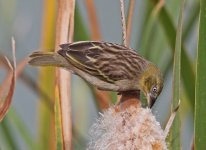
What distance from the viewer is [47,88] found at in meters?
2.50

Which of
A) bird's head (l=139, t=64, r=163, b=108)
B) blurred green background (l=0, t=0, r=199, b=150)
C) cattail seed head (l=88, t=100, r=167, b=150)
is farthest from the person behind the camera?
blurred green background (l=0, t=0, r=199, b=150)

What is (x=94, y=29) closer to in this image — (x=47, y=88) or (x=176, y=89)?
(x=47, y=88)

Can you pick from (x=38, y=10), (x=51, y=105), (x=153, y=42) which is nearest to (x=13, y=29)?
(x=51, y=105)

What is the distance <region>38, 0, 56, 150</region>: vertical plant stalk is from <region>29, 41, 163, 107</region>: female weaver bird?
219 mm

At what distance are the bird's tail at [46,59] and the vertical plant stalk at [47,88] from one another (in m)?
0.19

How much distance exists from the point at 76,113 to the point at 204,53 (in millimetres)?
1529

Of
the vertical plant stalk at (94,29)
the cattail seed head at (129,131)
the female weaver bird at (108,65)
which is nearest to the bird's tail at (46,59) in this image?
the female weaver bird at (108,65)

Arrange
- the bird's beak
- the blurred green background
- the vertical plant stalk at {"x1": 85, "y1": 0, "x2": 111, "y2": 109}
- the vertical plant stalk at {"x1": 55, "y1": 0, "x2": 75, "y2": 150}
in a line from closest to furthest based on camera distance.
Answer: the vertical plant stalk at {"x1": 55, "y1": 0, "x2": 75, "y2": 150}, the bird's beak, the blurred green background, the vertical plant stalk at {"x1": 85, "y1": 0, "x2": 111, "y2": 109}

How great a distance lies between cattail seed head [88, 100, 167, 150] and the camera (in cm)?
166

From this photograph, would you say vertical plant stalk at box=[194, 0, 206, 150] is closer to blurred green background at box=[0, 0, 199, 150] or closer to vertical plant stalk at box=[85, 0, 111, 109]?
blurred green background at box=[0, 0, 199, 150]

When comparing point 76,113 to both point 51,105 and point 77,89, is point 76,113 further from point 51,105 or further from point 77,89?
point 51,105

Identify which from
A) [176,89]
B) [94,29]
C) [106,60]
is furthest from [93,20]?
[176,89]

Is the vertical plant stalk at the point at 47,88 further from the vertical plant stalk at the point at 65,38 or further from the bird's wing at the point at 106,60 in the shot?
the vertical plant stalk at the point at 65,38

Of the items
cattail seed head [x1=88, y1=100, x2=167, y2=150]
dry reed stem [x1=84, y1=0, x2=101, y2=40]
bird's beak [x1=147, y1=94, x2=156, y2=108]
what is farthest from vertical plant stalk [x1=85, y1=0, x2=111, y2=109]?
cattail seed head [x1=88, y1=100, x2=167, y2=150]
